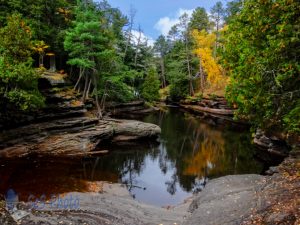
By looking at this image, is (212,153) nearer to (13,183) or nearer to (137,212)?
(137,212)

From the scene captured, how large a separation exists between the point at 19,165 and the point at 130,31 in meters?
36.2

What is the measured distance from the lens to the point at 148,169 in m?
21.5

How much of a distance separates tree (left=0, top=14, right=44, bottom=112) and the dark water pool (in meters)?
4.48

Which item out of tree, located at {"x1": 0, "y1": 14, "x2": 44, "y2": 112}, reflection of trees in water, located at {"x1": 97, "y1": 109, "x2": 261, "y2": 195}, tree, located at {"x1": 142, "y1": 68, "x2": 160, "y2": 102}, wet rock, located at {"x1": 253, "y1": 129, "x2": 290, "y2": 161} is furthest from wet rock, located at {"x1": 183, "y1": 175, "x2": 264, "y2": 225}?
tree, located at {"x1": 142, "y1": 68, "x2": 160, "y2": 102}

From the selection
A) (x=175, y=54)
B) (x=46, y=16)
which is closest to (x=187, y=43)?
(x=175, y=54)

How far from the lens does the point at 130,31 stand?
49062 mm

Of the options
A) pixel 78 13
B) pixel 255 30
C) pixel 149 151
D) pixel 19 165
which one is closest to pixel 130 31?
pixel 78 13

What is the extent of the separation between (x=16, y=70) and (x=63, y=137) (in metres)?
6.97

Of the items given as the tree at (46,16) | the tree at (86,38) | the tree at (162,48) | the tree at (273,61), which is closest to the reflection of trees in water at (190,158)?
the tree at (273,61)

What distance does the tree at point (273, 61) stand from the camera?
9078 mm

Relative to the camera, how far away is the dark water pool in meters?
15.8

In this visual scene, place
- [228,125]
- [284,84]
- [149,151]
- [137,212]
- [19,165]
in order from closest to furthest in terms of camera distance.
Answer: [284,84]
[137,212]
[19,165]
[149,151]
[228,125]

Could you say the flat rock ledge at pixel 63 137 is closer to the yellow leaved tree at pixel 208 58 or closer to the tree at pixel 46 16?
the tree at pixel 46 16

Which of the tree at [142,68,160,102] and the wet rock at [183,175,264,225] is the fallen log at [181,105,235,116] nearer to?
the tree at [142,68,160,102]
